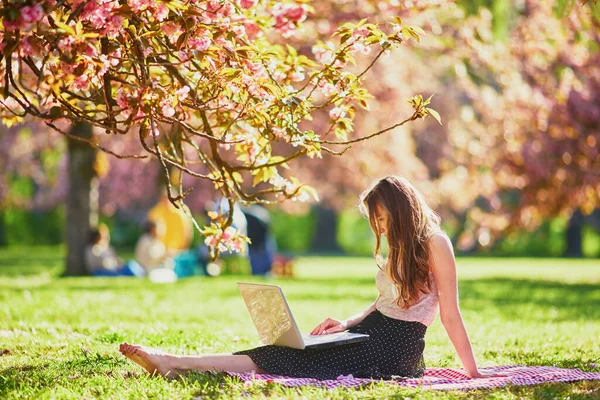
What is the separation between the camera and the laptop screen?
4727 millimetres

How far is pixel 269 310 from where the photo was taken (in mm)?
4934

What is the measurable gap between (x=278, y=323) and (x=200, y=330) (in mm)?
2600

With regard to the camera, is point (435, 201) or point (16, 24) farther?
point (435, 201)

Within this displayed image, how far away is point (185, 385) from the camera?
15.2 feet

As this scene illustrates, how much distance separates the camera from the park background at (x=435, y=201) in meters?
5.96

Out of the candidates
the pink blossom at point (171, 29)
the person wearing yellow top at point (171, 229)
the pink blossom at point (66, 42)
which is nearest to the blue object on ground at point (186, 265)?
the person wearing yellow top at point (171, 229)

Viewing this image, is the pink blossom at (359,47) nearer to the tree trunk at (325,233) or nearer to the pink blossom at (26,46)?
the pink blossom at (26,46)

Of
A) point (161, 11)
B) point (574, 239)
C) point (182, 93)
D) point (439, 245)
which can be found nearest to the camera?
point (161, 11)

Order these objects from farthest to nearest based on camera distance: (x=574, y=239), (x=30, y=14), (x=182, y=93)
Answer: (x=574, y=239) → (x=182, y=93) → (x=30, y=14)

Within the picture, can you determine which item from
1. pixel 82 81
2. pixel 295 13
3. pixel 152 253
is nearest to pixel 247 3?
pixel 295 13

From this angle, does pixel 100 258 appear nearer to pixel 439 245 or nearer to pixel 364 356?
pixel 364 356

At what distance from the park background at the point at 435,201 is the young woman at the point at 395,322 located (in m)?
0.23

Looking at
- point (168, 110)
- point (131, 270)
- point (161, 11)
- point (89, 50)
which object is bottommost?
point (131, 270)

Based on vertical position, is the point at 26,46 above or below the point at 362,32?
below
